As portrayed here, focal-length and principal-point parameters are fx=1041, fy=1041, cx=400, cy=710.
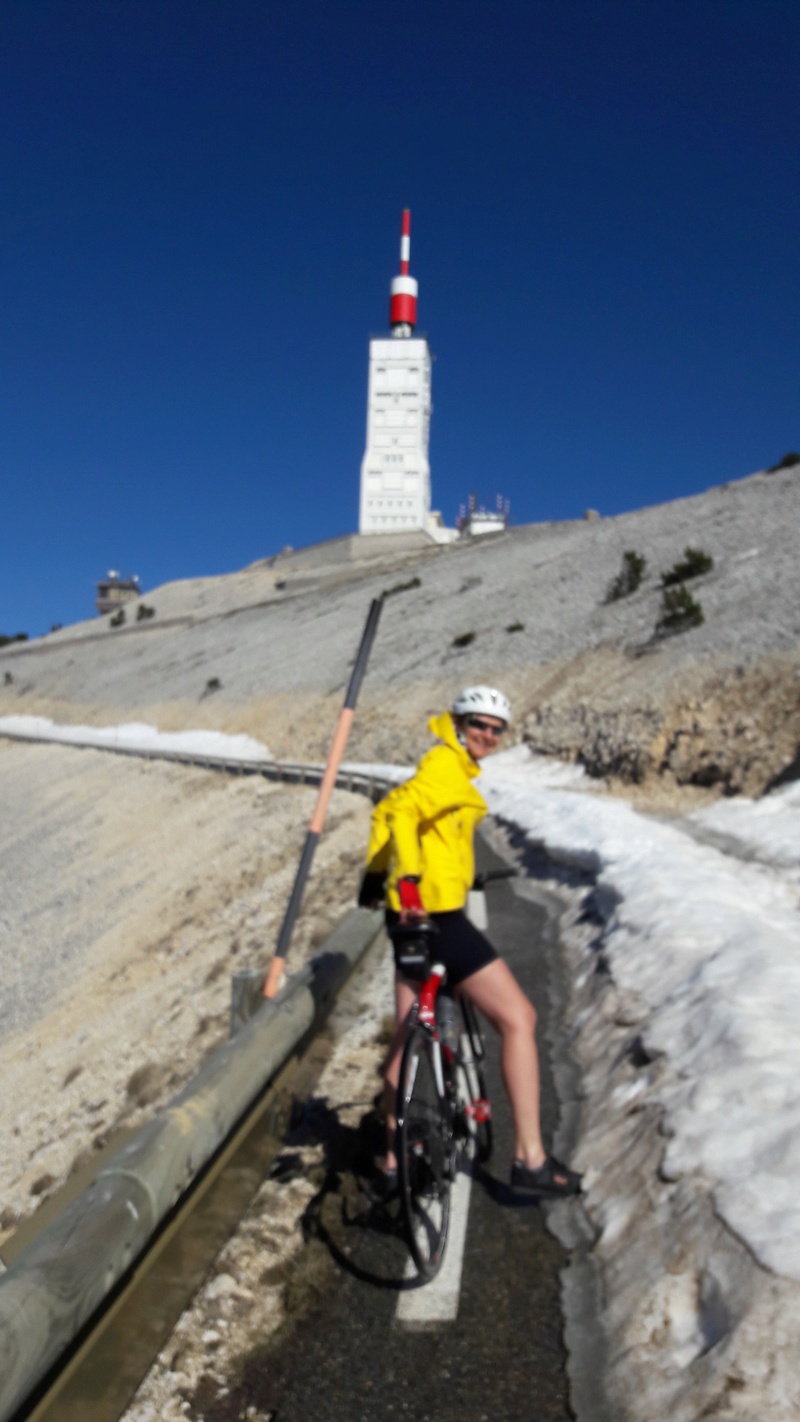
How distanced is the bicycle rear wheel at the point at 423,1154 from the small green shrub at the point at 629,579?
4210cm

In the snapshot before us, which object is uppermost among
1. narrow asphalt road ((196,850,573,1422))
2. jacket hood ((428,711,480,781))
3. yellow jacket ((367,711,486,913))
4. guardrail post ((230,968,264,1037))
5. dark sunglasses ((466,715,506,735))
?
dark sunglasses ((466,715,506,735))

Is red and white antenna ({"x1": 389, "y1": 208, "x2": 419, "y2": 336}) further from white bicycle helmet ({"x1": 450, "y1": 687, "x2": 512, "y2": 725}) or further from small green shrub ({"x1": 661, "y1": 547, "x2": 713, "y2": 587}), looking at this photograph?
white bicycle helmet ({"x1": 450, "y1": 687, "x2": 512, "y2": 725})

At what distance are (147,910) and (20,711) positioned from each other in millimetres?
68680

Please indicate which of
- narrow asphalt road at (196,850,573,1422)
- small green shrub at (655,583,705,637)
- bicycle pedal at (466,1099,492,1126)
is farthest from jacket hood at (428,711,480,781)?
small green shrub at (655,583,705,637)

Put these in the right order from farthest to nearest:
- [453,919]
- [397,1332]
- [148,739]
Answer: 1. [148,739]
2. [453,919]
3. [397,1332]

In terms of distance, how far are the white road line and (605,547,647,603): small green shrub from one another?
138 feet

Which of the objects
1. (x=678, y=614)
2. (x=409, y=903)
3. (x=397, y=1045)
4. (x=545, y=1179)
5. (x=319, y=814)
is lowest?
(x=545, y=1179)

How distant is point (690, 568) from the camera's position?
4125 centimetres

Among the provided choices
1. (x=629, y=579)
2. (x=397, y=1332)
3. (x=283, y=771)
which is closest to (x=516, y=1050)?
(x=397, y=1332)

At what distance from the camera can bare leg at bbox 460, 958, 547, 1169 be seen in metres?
4.35

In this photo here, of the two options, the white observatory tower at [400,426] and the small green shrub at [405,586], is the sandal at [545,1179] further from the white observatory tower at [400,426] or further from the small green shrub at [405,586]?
the white observatory tower at [400,426]

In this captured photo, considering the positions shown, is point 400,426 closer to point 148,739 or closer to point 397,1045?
point 148,739

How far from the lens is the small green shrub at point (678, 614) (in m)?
33.8

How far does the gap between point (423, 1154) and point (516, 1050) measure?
643 mm
